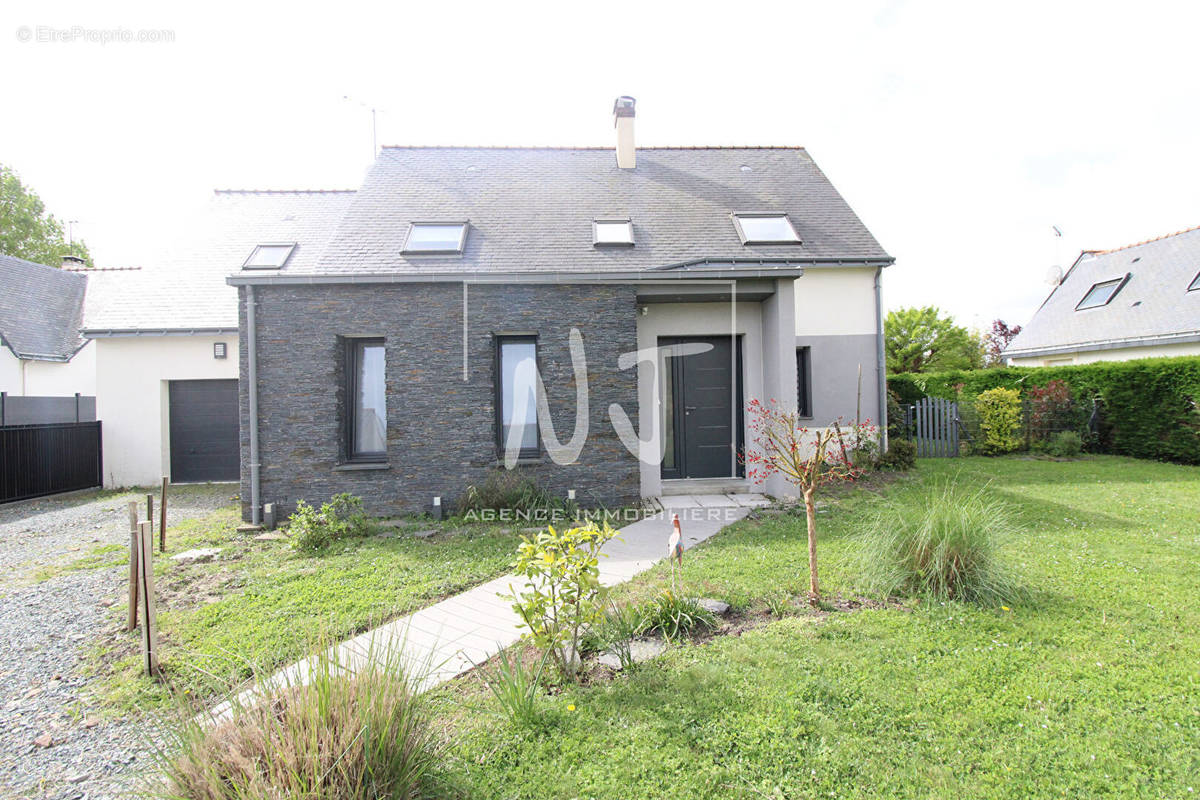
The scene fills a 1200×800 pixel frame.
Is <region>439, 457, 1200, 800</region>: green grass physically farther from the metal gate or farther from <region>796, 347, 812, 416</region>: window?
the metal gate

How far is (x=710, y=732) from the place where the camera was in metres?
2.67

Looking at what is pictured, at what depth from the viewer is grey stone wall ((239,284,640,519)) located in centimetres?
746

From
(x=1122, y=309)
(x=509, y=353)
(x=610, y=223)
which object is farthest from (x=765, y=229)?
(x=1122, y=309)

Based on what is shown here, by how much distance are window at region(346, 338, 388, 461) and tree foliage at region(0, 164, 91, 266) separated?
87.3 feet

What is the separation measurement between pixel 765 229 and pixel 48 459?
45.9 feet

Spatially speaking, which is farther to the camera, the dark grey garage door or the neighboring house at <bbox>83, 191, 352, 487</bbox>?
the dark grey garage door

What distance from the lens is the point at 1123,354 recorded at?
14781 millimetres

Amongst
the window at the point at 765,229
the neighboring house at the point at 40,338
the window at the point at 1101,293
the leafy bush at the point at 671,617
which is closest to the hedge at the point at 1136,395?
the window at the point at 1101,293

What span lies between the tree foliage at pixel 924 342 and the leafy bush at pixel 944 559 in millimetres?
15626

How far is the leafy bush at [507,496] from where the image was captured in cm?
727

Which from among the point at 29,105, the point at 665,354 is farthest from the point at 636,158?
the point at 29,105

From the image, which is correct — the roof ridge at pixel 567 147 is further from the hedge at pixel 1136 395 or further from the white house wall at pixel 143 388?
the hedge at pixel 1136 395

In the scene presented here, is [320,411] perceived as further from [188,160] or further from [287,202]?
[287,202]

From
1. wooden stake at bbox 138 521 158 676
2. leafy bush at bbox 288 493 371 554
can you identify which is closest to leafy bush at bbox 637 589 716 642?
wooden stake at bbox 138 521 158 676
